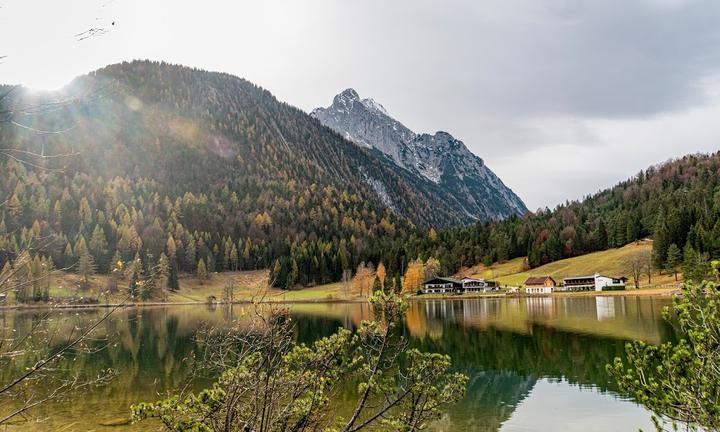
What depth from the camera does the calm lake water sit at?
2528cm

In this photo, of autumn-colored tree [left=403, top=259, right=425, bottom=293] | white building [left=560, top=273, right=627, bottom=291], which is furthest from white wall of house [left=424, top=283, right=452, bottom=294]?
white building [left=560, top=273, right=627, bottom=291]

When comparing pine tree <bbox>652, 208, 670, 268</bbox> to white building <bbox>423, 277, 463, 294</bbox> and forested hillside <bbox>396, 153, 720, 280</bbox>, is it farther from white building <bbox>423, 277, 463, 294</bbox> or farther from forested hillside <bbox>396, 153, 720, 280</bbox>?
white building <bbox>423, 277, 463, 294</bbox>

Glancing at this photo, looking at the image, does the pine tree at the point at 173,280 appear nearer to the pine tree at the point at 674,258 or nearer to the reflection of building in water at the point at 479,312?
the reflection of building in water at the point at 479,312

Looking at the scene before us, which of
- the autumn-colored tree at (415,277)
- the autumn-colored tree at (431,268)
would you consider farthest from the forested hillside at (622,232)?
the autumn-colored tree at (415,277)

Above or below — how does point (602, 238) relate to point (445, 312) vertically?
above

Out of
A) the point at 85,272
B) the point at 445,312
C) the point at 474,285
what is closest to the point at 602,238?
the point at 474,285

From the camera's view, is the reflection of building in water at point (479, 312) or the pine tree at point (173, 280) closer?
the reflection of building in water at point (479, 312)

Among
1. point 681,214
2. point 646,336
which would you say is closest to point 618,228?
point 681,214

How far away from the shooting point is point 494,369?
3847 centimetres

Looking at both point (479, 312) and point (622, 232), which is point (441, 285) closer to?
point (622, 232)

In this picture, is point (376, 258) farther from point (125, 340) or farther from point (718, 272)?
point (718, 272)

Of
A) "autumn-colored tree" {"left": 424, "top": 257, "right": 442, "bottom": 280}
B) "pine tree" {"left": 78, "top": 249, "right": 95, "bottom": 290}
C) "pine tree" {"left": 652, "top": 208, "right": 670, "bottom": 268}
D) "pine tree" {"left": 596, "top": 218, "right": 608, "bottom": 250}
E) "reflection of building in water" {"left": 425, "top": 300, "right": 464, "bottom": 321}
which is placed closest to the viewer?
"pine tree" {"left": 78, "top": 249, "right": 95, "bottom": 290}

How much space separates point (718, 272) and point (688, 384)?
7.65ft

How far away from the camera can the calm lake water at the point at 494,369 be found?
25281 mm
